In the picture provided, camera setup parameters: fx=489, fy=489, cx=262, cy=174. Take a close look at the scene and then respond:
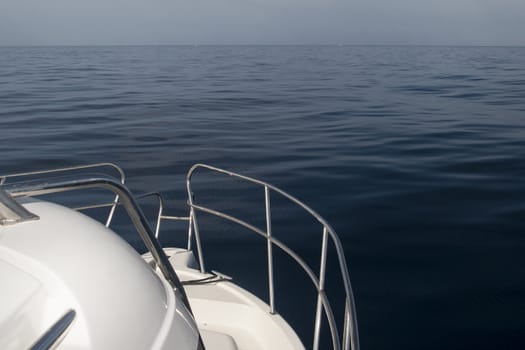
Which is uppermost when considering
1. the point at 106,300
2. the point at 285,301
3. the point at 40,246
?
the point at 40,246

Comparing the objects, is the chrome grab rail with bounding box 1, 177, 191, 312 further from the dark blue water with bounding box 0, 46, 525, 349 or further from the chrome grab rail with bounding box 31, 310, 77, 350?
the dark blue water with bounding box 0, 46, 525, 349

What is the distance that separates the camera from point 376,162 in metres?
7.77

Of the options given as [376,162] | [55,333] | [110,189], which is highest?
[110,189]

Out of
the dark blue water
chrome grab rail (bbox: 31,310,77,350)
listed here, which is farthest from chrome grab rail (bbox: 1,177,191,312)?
the dark blue water

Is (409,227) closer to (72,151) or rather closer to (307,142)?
(307,142)

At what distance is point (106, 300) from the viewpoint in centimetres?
129

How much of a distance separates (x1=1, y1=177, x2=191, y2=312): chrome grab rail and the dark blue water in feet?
6.69

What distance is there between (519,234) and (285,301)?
8.39ft

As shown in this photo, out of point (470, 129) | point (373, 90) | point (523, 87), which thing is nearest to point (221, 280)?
point (470, 129)

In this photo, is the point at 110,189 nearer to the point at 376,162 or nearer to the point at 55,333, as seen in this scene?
the point at 55,333

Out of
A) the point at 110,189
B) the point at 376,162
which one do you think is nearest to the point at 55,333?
the point at 110,189

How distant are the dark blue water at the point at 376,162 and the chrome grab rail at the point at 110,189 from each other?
2038mm

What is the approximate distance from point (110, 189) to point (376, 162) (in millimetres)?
6615

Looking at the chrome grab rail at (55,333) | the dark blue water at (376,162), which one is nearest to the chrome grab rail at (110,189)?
the chrome grab rail at (55,333)
